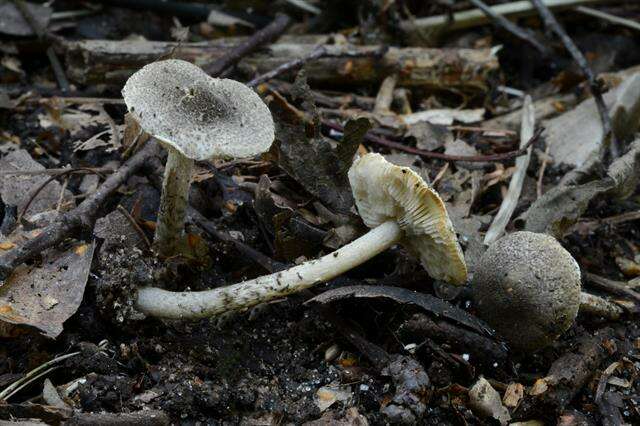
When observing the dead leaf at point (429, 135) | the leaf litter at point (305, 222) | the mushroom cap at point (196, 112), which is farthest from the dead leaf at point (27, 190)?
the dead leaf at point (429, 135)

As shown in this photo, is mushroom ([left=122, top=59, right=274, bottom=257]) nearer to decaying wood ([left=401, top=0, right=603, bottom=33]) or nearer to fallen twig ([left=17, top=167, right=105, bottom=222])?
fallen twig ([left=17, top=167, right=105, bottom=222])

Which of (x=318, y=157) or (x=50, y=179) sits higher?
Answer: (x=318, y=157)

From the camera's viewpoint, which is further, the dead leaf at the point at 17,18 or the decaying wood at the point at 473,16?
the decaying wood at the point at 473,16

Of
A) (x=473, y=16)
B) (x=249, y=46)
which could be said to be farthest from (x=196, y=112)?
(x=473, y=16)

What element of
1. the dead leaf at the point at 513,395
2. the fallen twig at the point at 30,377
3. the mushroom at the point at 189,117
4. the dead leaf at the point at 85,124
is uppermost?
the mushroom at the point at 189,117

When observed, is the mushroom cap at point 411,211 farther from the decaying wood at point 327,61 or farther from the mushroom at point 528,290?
the decaying wood at point 327,61

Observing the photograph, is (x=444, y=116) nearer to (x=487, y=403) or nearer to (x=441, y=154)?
(x=441, y=154)

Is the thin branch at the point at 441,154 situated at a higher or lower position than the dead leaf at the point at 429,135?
higher
